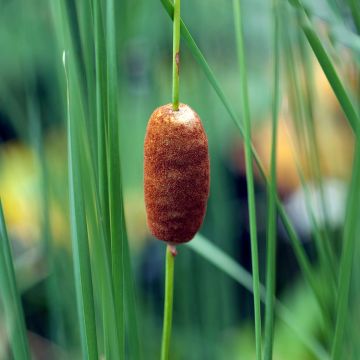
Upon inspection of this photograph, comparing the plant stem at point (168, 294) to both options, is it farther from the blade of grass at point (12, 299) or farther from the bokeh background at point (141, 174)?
the bokeh background at point (141, 174)

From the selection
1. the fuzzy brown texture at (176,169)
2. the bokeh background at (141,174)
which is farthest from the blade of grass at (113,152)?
the bokeh background at (141,174)

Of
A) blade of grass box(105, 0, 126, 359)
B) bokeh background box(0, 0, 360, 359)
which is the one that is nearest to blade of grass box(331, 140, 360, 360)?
blade of grass box(105, 0, 126, 359)

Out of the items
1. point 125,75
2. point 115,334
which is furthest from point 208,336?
point 115,334

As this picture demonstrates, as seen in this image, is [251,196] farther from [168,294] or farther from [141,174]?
[141,174]

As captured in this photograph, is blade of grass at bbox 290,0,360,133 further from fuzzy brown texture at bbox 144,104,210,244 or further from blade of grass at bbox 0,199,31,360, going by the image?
blade of grass at bbox 0,199,31,360

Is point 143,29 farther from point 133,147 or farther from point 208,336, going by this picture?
point 208,336

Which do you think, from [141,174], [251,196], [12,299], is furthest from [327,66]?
[141,174]
